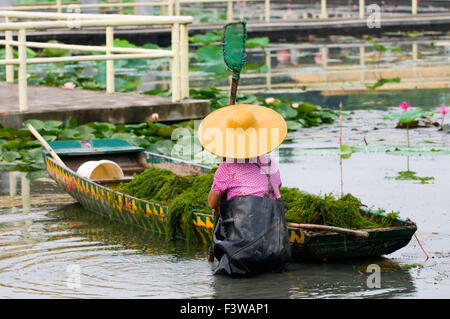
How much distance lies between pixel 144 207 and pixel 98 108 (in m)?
4.99

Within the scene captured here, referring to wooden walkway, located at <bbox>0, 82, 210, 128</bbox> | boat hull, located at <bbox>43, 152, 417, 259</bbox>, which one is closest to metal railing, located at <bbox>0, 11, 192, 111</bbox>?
wooden walkway, located at <bbox>0, 82, 210, 128</bbox>

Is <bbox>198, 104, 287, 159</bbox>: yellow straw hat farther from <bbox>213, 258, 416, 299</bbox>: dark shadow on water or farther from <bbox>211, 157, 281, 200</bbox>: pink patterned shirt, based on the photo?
<bbox>213, 258, 416, 299</bbox>: dark shadow on water

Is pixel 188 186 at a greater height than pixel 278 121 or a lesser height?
lesser

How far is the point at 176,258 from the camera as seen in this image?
7031mm

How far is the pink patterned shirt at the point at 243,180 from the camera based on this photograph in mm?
6293

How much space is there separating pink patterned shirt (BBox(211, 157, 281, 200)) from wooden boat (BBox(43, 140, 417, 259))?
406 mm

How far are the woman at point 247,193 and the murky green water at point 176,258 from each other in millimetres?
148

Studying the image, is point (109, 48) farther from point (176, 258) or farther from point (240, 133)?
point (240, 133)

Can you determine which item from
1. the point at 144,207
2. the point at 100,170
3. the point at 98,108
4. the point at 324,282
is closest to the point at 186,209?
the point at 144,207

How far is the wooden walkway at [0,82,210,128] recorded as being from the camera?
12.2 metres
